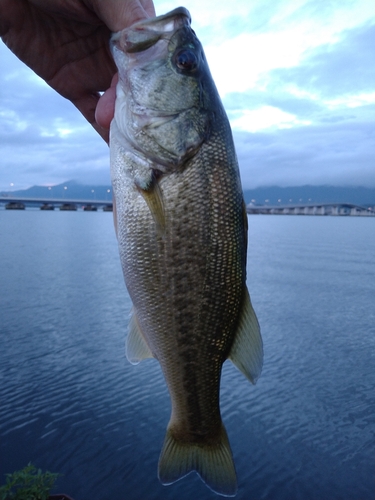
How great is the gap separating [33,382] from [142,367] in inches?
155

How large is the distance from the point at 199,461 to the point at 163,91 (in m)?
2.33

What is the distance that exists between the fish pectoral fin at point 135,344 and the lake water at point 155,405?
939 cm

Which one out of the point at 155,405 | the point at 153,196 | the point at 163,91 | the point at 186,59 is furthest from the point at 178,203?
the point at 155,405

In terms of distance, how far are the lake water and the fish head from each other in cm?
1041

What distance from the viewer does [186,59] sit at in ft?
8.63

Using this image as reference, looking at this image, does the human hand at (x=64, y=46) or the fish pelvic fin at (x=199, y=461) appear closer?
the fish pelvic fin at (x=199, y=461)

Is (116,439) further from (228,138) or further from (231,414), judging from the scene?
(228,138)

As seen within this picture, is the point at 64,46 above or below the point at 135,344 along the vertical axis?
above

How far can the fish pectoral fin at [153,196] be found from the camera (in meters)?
2.42

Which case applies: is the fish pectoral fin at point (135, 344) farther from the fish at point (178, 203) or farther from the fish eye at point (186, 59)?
the fish eye at point (186, 59)

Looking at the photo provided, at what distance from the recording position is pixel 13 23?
3.28m

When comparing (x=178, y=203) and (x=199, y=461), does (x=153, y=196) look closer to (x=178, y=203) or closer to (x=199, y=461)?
(x=178, y=203)

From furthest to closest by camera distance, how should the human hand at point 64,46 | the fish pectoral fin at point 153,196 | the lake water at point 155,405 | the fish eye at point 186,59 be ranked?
the lake water at point 155,405 < the human hand at point 64,46 < the fish eye at point 186,59 < the fish pectoral fin at point 153,196

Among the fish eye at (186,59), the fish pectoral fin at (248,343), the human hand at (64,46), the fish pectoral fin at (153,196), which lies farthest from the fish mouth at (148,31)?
the fish pectoral fin at (248,343)
